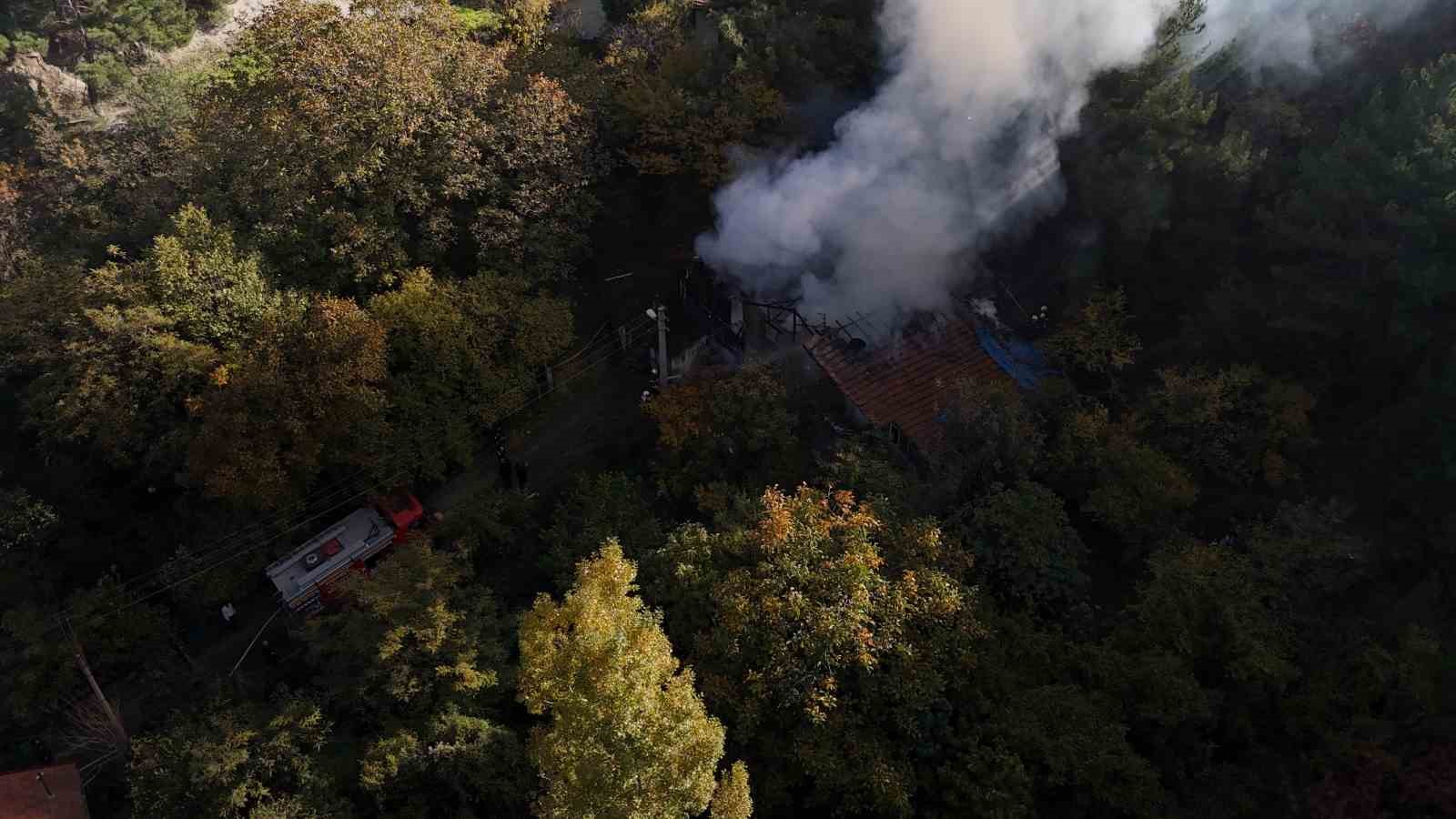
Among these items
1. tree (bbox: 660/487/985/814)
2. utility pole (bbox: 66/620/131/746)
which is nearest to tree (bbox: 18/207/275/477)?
utility pole (bbox: 66/620/131/746)

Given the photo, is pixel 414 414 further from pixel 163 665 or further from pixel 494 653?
pixel 163 665

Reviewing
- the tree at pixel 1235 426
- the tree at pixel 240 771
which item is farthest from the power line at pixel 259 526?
the tree at pixel 1235 426

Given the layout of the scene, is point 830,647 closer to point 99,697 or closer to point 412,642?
point 412,642

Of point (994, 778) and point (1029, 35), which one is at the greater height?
point (1029, 35)

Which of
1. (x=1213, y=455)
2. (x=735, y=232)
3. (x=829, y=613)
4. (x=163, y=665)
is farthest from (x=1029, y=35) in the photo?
(x=163, y=665)

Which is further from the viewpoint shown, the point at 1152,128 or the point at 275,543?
the point at 275,543

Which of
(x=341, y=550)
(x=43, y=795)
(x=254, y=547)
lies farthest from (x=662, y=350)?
(x=43, y=795)
